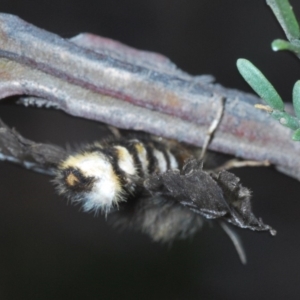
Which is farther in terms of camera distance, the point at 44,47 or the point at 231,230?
the point at 231,230

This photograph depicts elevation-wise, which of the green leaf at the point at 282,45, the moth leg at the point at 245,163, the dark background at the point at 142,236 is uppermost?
the green leaf at the point at 282,45

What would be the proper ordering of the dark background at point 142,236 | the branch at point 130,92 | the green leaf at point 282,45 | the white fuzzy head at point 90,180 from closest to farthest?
the green leaf at point 282,45, the branch at point 130,92, the white fuzzy head at point 90,180, the dark background at point 142,236

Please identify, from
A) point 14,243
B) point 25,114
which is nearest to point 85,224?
point 14,243

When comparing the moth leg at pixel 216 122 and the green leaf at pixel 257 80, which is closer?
the green leaf at pixel 257 80

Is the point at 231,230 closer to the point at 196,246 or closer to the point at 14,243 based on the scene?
the point at 196,246

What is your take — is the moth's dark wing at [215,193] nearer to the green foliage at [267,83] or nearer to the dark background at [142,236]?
the green foliage at [267,83]

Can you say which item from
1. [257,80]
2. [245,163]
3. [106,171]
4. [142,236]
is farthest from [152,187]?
[142,236]

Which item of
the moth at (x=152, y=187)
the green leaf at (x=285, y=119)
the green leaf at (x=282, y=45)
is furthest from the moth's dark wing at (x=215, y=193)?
the green leaf at (x=282, y=45)
